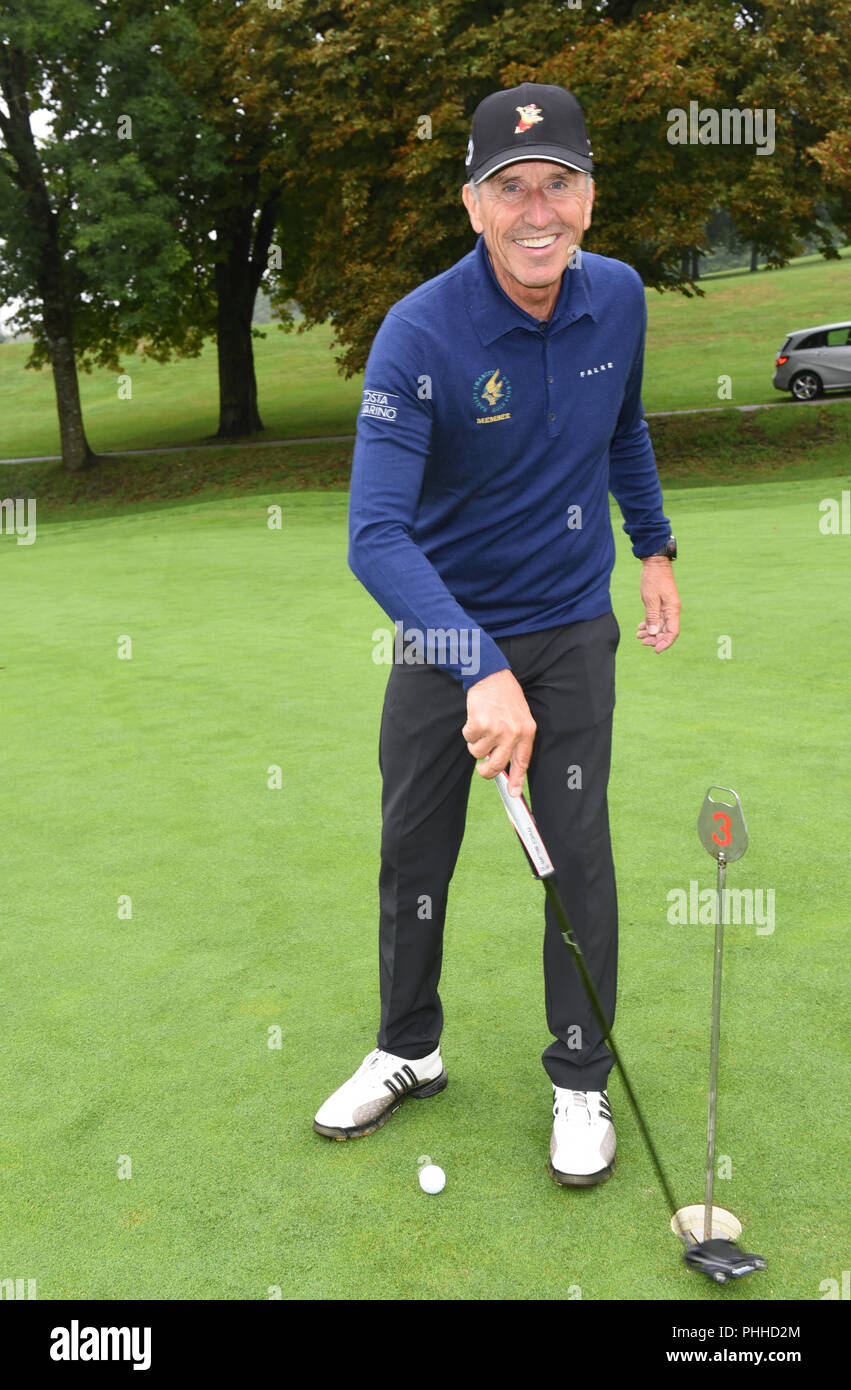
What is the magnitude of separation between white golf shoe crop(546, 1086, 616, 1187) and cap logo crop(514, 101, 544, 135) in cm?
209

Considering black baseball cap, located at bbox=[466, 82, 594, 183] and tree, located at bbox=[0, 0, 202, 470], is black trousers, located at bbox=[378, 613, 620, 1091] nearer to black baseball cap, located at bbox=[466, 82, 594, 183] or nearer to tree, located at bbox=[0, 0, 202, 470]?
black baseball cap, located at bbox=[466, 82, 594, 183]

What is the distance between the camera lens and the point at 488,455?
2680 mm

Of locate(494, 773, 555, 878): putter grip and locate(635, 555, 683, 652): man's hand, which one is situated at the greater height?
locate(635, 555, 683, 652): man's hand

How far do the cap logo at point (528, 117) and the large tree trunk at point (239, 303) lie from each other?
26657mm

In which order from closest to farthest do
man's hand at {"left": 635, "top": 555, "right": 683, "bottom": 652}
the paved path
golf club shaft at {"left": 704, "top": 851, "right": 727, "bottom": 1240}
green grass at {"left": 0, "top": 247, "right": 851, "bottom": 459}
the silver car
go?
golf club shaft at {"left": 704, "top": 851, "right": 727, "bottom": 1240} < man's hand at {"left": 635, "top": 555, "right": 683, "bottom": 652} < the paved path < the silver car < green grass at {"left": 0, "top": 247, "right": 851, "bottom": 459}

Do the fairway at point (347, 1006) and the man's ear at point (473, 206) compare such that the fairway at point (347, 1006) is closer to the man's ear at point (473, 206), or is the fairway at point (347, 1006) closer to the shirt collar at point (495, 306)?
the shirt collar at point (495, 306)

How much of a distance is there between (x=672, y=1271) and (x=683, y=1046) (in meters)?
0.86

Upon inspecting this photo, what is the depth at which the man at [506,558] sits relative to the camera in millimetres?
2490

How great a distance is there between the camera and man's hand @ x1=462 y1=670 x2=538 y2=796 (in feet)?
7.63

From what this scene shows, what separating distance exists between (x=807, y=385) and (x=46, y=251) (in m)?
16.4

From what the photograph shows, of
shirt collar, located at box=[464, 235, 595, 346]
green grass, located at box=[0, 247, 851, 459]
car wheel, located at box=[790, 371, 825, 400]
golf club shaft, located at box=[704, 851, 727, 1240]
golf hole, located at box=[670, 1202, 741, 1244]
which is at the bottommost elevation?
golf hole, located at box=[670, 1202, 741, 1244]

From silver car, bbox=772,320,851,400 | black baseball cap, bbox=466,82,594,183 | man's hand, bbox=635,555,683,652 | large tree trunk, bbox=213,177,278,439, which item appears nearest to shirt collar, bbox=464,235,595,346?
black baseball cap, bbox=466,82,594,183

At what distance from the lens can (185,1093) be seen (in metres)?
3.07

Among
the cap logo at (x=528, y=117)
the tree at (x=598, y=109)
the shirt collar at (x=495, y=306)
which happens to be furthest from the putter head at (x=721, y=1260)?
the tree at (x=598, y=109)
